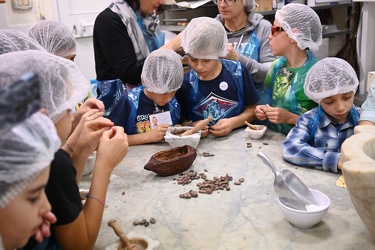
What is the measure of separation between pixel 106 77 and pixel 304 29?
1.09 meters

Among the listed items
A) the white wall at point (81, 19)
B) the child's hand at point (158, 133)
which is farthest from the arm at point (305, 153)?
the white wall at point (81, 19)

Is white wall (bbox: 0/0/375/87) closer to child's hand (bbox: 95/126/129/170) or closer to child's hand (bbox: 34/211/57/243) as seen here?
child's hand (bbox: 95/126/129/170)

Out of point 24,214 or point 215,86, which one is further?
point 215,86

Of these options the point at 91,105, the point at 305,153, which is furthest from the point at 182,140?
the point at 305,153

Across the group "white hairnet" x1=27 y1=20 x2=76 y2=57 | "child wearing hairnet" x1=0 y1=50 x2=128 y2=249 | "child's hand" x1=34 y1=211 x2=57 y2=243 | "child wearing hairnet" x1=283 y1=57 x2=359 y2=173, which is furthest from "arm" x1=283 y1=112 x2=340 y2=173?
"white hairnet" x1=27 y1=20 x2=76 y2=57

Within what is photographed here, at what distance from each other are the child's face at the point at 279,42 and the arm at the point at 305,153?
0.48 metres

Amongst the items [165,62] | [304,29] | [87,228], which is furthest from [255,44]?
[87,228]

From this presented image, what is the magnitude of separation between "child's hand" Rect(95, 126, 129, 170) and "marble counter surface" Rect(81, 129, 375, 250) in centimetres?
19

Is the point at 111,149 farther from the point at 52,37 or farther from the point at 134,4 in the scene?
the point at 134,4

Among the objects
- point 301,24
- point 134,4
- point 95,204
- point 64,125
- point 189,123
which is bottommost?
point 189,123

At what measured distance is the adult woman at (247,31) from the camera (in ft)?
7.55

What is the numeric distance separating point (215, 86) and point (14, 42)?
38.3 inches

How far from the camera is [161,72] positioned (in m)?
1.84

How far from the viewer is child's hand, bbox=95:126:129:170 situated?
1.21 meters
